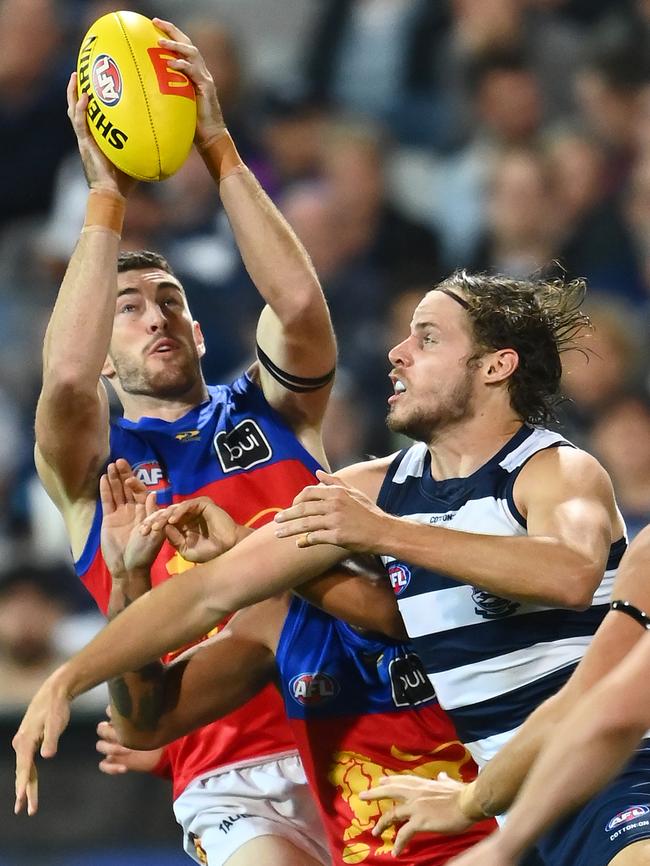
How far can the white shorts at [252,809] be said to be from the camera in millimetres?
3715

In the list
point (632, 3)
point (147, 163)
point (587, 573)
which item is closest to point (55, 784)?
point (147, 163)

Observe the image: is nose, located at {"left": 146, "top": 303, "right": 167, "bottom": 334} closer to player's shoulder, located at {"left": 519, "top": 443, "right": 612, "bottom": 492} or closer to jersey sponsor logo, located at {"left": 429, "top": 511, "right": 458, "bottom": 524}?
jersey sponsor logo, located at {"left": 429, "top": 511, "right": 458, "bottom": 524}

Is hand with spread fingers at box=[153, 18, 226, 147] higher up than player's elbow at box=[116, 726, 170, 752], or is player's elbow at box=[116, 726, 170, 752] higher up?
hand with spread fingers at box=[153, 18, 226, 147]

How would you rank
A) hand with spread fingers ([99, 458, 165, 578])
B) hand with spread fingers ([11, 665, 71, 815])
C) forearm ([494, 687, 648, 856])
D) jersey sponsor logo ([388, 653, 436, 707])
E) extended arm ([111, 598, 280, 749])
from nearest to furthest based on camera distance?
forearm ([494, 687, 648, 856]), hand with spread fingers ([11, 665, 71, 815]), hand with spread fingers ([99, 458, 165, 578]), jersey sponsor logo ([388, 653, 436, 707]), extended arm ([111, 598, 280, 749])

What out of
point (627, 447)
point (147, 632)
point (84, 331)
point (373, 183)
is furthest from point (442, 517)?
point (373, 183)

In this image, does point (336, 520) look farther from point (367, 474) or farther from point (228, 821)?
point (228, 821)

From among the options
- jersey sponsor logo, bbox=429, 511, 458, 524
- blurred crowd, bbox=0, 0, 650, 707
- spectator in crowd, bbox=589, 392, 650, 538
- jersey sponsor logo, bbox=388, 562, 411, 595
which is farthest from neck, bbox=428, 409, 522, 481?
blurred crowd, bbox=0, 0, 650, 707

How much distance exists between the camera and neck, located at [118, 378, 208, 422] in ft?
13.4

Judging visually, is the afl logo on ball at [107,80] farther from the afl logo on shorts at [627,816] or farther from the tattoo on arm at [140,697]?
the afl logo on shorts at [627,816]

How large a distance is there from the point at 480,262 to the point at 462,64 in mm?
1171

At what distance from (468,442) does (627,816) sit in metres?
0.96

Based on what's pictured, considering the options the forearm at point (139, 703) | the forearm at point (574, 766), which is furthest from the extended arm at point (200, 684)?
the forearm at point (574, 766)

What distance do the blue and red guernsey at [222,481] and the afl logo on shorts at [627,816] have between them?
1.31 meters

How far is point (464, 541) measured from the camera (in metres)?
2.82
